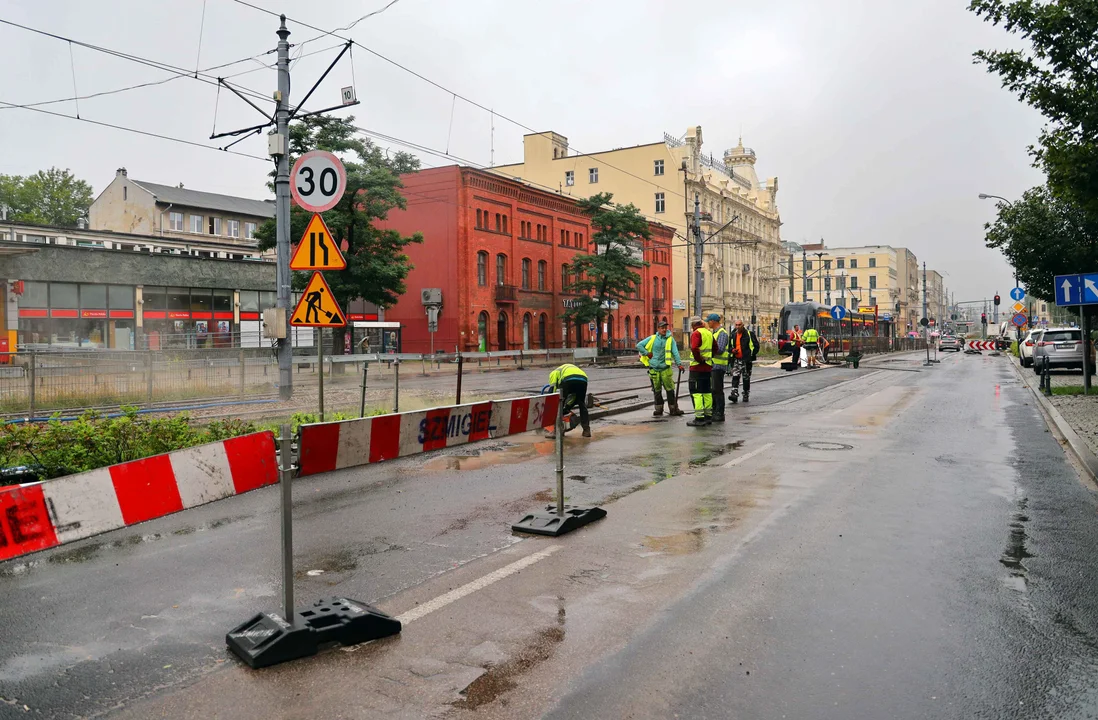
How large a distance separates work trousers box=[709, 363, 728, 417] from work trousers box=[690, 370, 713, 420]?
294 mm

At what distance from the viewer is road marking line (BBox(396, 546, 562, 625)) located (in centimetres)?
484

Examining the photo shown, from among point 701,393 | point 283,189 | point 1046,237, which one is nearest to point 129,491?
point 701,393

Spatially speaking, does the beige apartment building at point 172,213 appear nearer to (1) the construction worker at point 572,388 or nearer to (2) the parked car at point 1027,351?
(2) the parked car at point 1027,351

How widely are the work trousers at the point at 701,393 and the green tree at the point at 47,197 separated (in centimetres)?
6435

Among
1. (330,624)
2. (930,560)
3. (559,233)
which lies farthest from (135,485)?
(559,233)

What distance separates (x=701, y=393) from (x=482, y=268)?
35392 mm

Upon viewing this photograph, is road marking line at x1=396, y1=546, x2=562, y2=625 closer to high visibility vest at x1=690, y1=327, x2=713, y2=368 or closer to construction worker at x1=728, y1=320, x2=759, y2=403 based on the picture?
high visibility vest at x1=690, y1=327, x2=713, y2=368

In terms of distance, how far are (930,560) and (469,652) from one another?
3600 millimetres

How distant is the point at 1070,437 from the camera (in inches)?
490

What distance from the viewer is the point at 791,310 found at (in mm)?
45531

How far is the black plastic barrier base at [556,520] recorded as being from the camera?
6660mm

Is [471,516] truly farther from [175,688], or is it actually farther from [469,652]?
[175,688]

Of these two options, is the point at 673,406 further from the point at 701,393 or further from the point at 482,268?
the point at 482,268

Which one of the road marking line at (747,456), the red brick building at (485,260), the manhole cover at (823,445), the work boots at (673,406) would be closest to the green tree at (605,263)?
the red brick building at (485,260)
